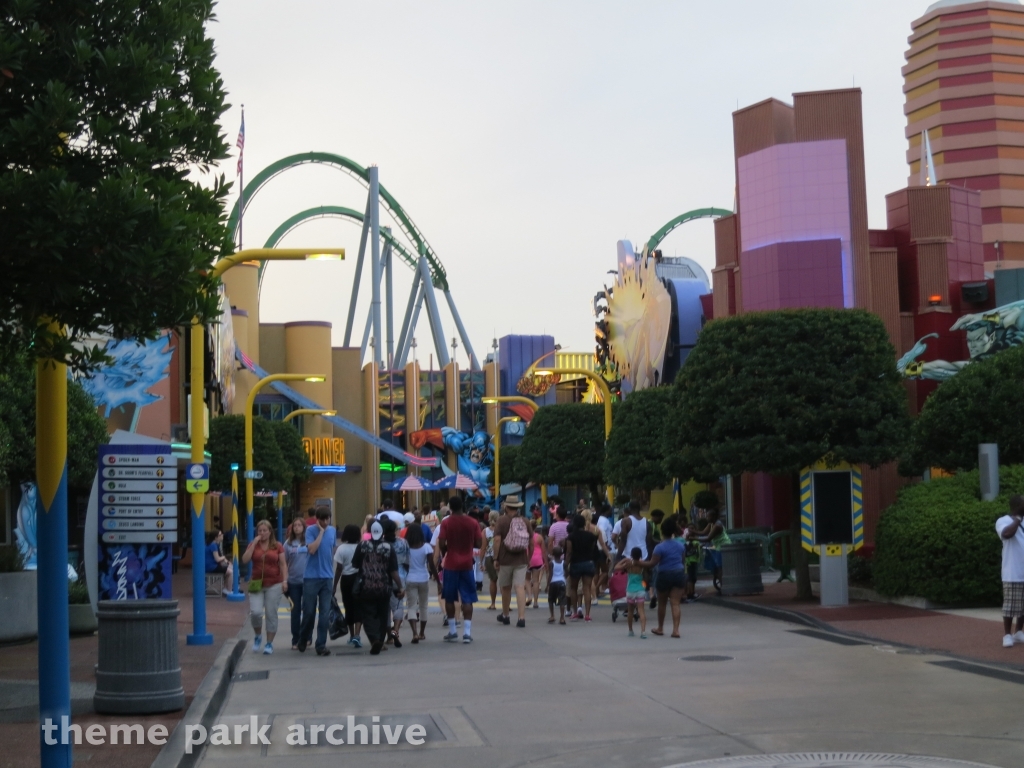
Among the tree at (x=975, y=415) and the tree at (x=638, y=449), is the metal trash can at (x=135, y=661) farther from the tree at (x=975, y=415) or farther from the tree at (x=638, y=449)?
the tree at (x=638, y=449)

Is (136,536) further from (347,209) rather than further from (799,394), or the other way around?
(347,209)

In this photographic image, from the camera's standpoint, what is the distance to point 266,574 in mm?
16281

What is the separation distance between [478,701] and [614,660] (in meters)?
3.41

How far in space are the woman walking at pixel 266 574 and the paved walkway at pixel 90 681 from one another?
2.58 feet

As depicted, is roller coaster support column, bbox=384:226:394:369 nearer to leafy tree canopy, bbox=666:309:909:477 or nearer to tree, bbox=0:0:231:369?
leafy tree canopy, bbox=666:309:909:477

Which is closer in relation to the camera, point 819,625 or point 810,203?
point 819,625

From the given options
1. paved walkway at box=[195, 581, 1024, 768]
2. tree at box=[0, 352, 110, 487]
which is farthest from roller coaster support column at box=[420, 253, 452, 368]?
paved walkway at box=[195, 581, 1024, 768]

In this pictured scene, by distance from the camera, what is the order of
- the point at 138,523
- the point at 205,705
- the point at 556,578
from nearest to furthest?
the point at 205,705
the point at 138,523
the point at 556,578

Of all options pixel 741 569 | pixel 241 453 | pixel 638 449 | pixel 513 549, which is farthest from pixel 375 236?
pixel 513 549

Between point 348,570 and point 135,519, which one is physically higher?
point 135,519

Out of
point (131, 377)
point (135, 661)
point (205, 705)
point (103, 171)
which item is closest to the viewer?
point (103, 171)

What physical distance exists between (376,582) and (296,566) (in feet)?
3.66

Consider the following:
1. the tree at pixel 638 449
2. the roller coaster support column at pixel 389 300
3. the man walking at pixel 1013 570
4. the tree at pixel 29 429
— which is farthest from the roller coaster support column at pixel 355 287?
the man walking at pixel 1013 570

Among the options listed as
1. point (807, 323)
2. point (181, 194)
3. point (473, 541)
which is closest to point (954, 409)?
point (807, 323)
